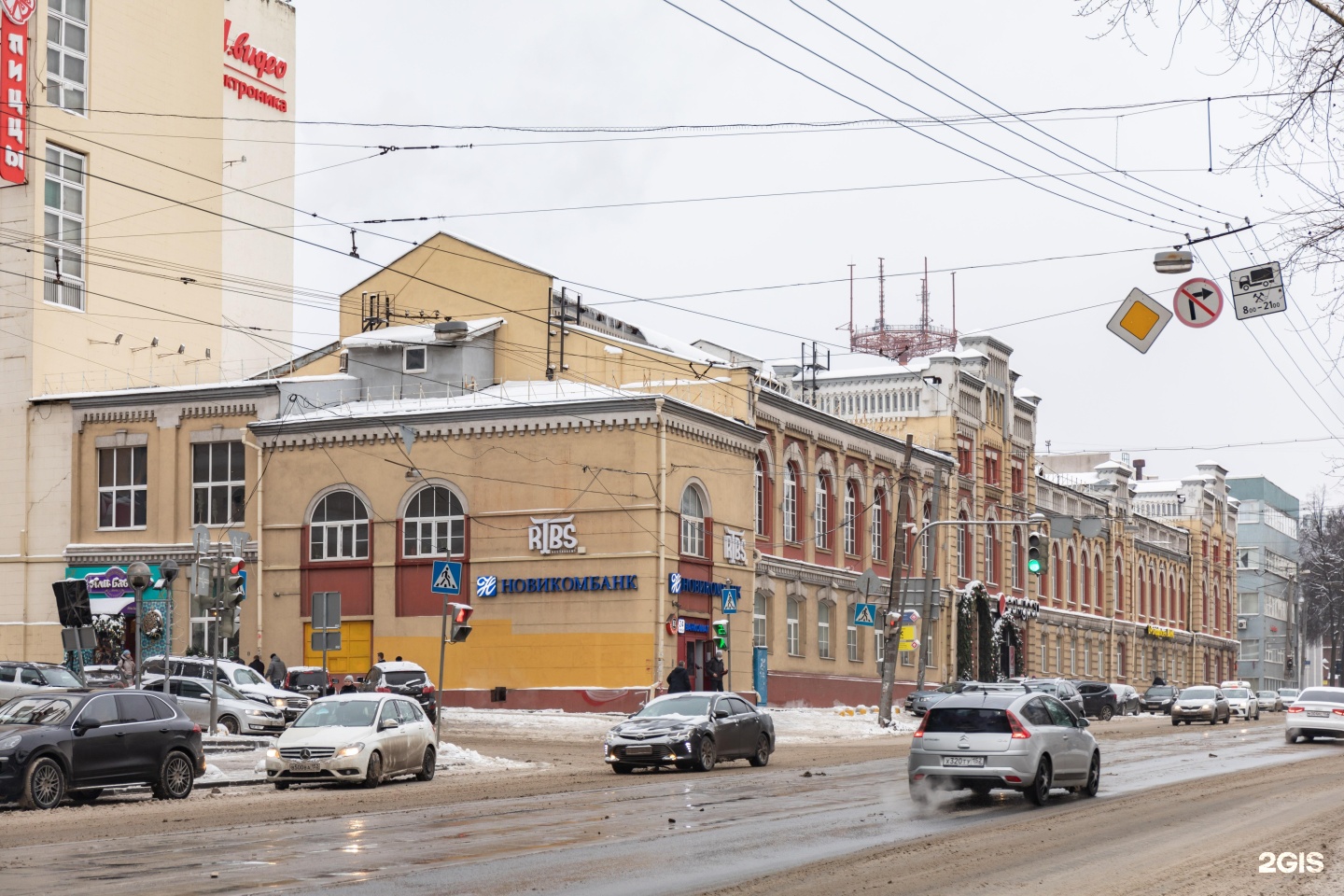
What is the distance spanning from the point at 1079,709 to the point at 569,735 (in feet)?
55.0

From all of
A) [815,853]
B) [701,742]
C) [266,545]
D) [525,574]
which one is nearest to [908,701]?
[525,574]

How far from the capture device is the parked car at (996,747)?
70.3 ft

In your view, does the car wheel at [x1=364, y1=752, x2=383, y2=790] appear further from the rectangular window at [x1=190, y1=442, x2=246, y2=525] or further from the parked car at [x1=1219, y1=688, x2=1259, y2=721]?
the parked car at [x1=1219, y1=688, x2=1259, y2=721]

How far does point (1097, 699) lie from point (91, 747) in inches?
1860

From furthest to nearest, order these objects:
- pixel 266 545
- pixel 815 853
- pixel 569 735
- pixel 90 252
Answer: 1. pixel 90 252
2. pixel 266 545
3. pixel 569 735
4. pixel 815 853

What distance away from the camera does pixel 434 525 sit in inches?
1977

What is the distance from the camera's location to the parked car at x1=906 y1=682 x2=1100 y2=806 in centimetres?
2144

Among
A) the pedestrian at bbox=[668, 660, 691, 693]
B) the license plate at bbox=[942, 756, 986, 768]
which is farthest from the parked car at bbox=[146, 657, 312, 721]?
the license plate at bbox=[942, 756, 986, 768]

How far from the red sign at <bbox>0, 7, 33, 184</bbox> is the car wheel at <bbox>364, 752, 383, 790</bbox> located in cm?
3897

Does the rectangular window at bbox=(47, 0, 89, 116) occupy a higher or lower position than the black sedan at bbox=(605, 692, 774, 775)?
higher

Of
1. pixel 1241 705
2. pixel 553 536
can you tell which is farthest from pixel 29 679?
pixel 1241 705

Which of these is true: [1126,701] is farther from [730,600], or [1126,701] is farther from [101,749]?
[101,749]

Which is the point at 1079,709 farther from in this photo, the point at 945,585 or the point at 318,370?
the point at 318,370

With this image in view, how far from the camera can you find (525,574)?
48719 mm
